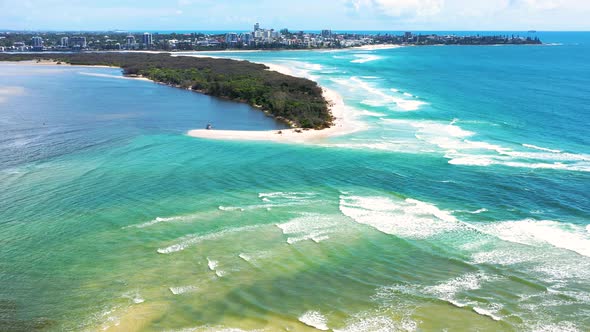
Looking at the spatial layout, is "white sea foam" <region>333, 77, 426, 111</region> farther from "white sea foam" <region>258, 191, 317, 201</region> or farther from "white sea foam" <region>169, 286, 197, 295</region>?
"white sea foam" <region>169, 286, 197, 295</region>

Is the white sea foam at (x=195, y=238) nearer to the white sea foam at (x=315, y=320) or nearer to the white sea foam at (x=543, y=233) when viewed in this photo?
the white sea foam at (x=315, y=320)

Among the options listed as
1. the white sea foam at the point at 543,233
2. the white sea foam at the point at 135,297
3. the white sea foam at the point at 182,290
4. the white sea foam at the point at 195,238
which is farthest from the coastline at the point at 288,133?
the white sea foam at the point at 135,297

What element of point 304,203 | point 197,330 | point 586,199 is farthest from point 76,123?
point 586,199

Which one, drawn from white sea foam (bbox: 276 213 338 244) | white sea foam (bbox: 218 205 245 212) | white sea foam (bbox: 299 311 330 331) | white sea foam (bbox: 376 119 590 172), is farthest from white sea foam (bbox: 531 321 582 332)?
white sea foam (bbox: 376 119 590 172)

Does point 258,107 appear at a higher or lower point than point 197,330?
higher

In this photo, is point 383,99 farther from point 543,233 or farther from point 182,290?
point 182,290

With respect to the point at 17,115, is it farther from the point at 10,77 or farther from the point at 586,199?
the point at 586,199
